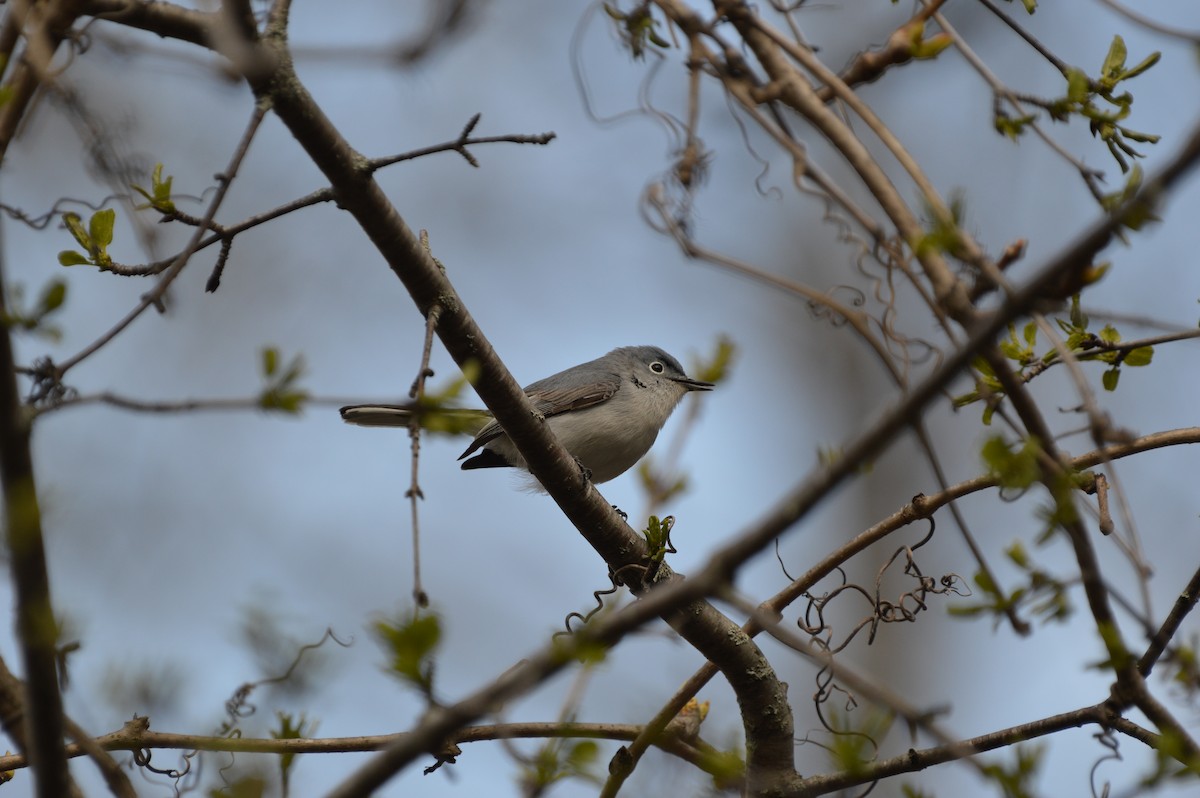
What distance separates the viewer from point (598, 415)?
204 inches

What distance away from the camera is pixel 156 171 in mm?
2303

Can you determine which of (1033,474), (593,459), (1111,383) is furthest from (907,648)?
(1033,474)

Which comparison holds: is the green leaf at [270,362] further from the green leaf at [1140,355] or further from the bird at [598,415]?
the bird at [598,415]

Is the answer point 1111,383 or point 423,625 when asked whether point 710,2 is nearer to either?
point 1111,383

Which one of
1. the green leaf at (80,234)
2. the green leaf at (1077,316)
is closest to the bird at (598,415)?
the green leaf at (80,234)

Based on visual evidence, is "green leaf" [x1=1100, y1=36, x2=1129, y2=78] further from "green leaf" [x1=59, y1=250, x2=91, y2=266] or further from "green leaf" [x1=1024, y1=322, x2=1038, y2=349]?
"green leaf" [x1=59, y1=250, x2=91, y2=266]

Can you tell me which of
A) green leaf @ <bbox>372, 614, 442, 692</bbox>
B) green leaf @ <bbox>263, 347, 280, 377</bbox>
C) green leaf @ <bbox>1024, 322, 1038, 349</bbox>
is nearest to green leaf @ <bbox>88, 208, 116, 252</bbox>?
green leaf @ <bbox>263, 347, 280, 377</bbox>

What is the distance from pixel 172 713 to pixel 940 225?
200 centimetres

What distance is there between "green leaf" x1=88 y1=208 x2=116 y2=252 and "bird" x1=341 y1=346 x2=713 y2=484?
2.45 metres

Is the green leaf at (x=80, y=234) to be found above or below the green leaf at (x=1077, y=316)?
above

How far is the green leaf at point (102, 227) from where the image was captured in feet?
7.32

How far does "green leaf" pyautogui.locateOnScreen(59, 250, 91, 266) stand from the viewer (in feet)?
7.20

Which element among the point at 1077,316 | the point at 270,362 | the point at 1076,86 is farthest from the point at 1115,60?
the point at 270,362

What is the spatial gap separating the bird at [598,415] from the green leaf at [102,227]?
2452mm
